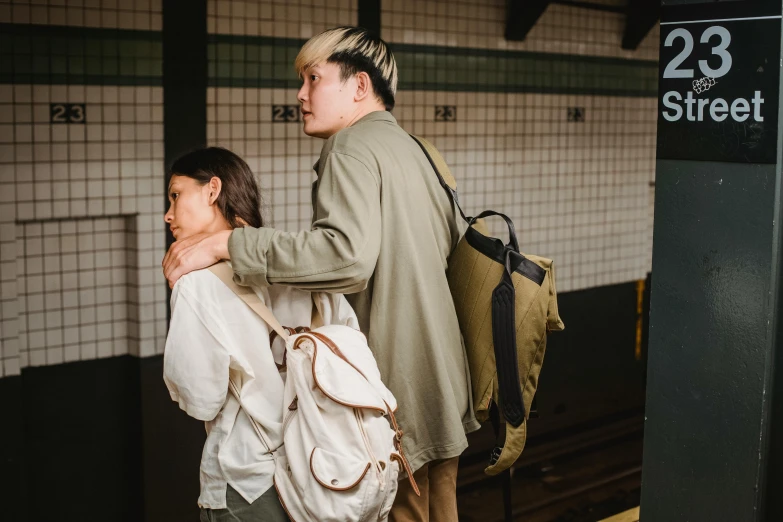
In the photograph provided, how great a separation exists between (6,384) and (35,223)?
77 cm

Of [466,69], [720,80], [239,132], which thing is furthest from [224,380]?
[466,69]

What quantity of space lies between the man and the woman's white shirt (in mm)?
323

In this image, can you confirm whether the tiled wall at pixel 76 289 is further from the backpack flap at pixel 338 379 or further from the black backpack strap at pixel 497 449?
the backpack flap at pixel 338 379

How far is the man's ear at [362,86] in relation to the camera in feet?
9.77

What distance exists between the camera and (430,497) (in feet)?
10.2

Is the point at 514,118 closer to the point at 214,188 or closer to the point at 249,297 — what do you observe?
the point at 214,188

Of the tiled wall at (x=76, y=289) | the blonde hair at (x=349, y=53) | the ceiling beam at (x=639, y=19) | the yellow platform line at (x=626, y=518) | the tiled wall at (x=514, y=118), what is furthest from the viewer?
the ceiling beam at (x=639, y=19)

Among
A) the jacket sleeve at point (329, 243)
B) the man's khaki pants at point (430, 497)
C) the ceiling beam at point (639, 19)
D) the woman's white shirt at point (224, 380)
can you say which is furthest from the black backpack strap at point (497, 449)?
the ceiling beam at point (639, 19)

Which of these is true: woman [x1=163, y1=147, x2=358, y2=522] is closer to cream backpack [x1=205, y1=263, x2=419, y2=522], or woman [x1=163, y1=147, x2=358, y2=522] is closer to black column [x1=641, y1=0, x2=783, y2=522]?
cream backpack [x1=205, y1=263, x2=419, y2=522]

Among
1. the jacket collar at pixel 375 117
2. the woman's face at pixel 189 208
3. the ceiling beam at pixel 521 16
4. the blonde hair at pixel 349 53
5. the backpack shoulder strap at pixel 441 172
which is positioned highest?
the ceiling beam at pixel 521 16

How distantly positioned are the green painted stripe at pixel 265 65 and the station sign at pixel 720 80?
2.74m

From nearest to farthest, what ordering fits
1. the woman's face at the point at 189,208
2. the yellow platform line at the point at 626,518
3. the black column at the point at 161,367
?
the woman's face at the point at 189,208
the yellow platform line at the point at 626,518
the black column at the point at 161,367

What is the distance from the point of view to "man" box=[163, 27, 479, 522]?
2.71 meters

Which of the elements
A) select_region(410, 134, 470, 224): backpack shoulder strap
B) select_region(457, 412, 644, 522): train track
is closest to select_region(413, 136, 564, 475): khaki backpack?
select_region(410, 134, 470, 224): backpack shoulder strap
